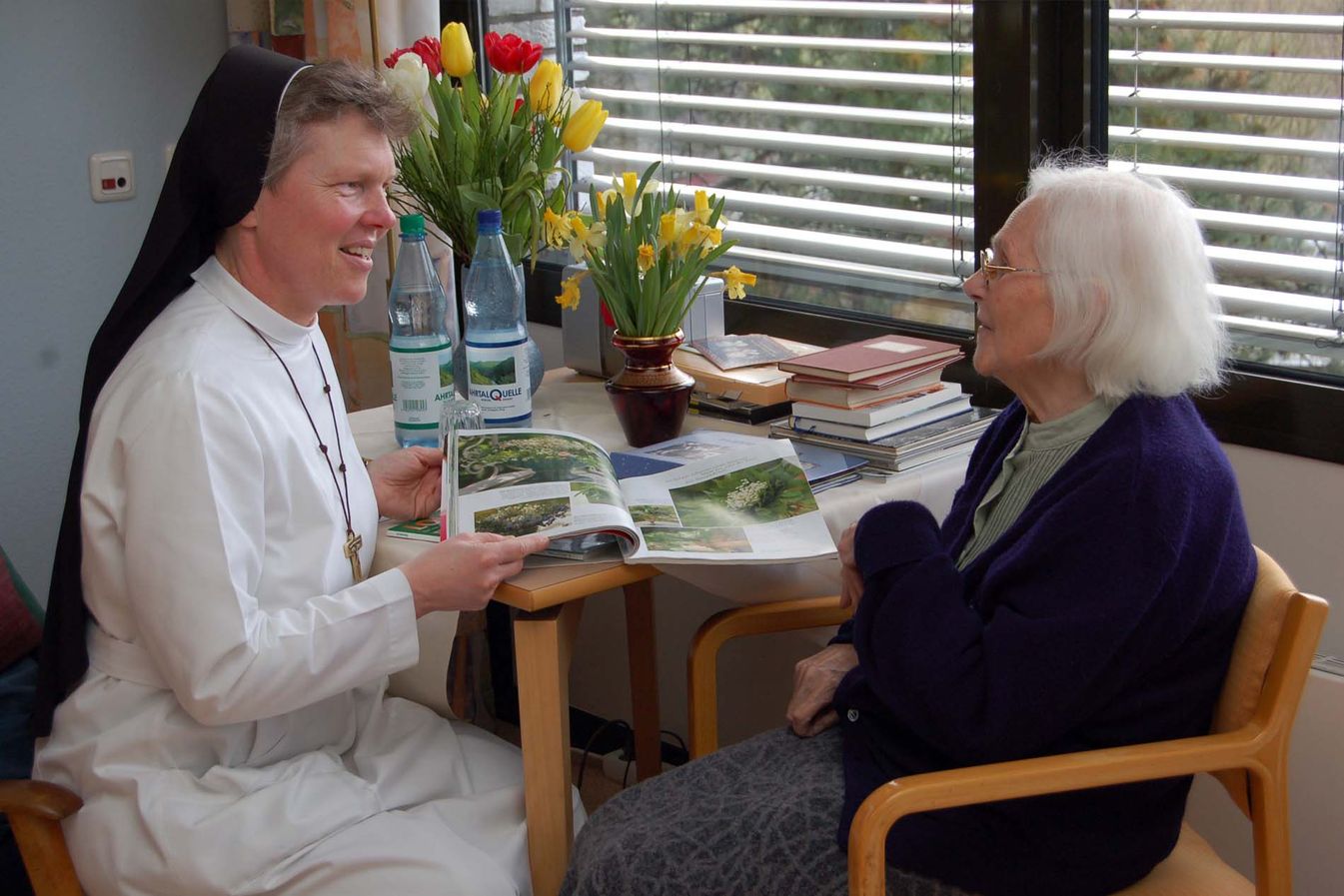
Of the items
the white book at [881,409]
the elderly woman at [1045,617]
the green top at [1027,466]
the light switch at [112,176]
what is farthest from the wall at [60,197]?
the green top at [1027,466]

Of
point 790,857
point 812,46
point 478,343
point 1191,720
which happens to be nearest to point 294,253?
point 478,343

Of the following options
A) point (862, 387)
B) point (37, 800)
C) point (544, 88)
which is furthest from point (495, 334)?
point (37, 800)

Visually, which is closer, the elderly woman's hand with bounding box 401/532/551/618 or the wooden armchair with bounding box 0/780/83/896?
the wooden armchair with bounding box 0/780/83/896

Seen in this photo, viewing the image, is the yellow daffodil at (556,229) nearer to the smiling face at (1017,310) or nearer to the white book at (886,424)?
the white book at (886,424)

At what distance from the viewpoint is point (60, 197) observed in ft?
9.68

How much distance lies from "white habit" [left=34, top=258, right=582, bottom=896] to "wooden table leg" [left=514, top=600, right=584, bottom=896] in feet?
0.10

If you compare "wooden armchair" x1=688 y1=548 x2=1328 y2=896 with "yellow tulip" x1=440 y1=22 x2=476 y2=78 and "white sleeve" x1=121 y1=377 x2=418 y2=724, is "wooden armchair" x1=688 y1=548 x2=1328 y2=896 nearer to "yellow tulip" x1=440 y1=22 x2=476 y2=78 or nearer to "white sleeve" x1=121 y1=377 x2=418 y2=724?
"white sleeve" x1=121 y1=377 x2=418 y2=724

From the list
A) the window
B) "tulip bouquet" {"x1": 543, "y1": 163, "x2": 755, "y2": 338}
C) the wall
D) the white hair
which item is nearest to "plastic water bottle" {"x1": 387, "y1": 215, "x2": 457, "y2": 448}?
"tulip bouquet" {"x1": 543, "y1": 163, "x2": 755, "y2": 338}

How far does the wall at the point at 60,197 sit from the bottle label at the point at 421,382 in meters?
1.32

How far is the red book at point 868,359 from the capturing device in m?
1.94

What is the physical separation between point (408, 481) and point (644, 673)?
0.61 metres

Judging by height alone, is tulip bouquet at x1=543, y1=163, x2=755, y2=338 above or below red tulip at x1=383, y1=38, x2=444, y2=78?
below

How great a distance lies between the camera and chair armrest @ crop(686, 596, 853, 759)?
5.93ft

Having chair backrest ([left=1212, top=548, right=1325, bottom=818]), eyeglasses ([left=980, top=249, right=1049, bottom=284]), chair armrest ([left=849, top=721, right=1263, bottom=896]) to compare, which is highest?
eyeglasses ([left=980, top=249, right=1049, bottom=284])
